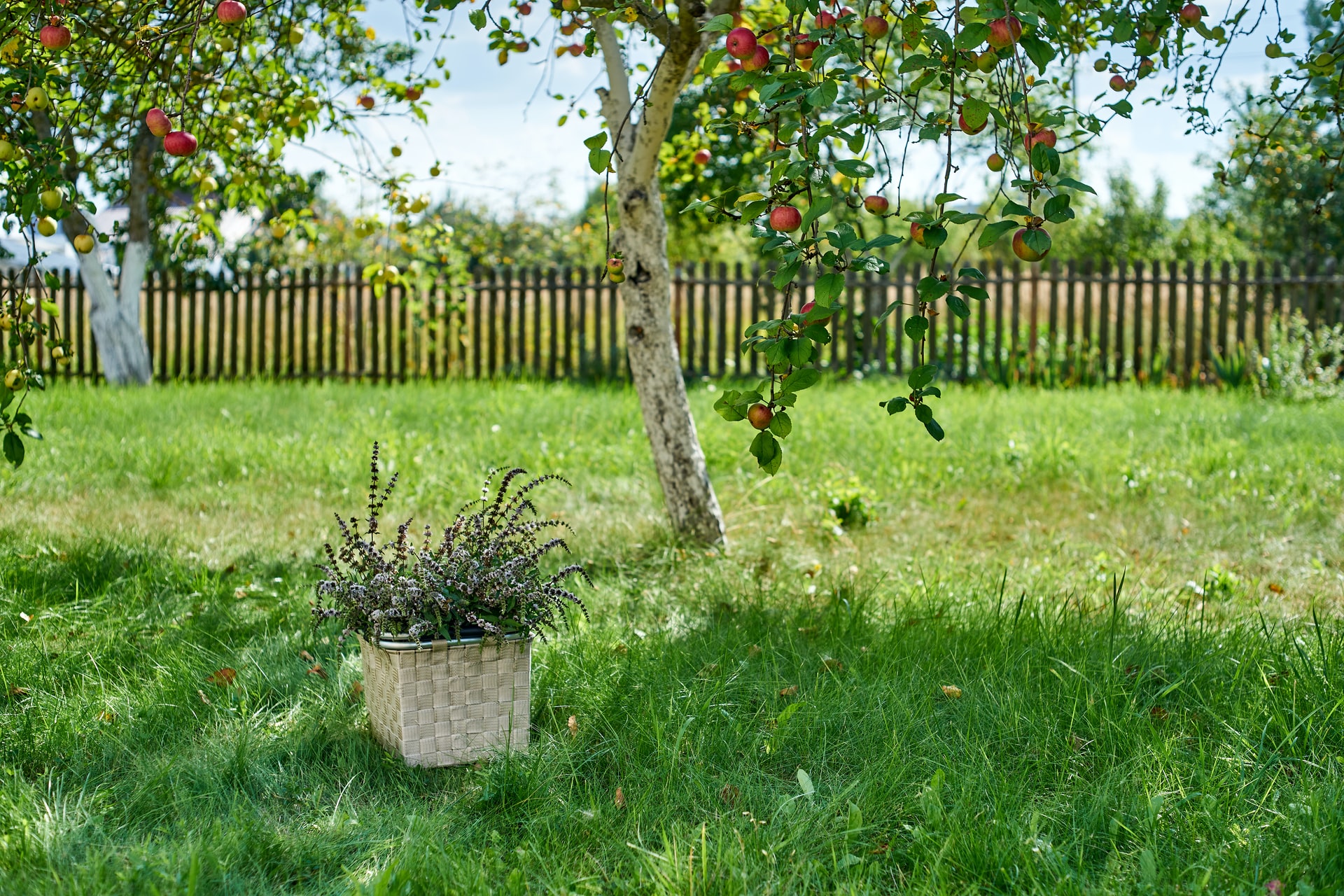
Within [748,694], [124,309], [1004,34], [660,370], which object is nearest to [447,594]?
[748,694]

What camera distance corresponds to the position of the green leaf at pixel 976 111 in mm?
1634

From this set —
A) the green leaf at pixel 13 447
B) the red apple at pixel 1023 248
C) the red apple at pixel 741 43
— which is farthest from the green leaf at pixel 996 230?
the green leaf at pixel 13 447

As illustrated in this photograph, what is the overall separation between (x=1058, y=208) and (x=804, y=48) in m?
0.71

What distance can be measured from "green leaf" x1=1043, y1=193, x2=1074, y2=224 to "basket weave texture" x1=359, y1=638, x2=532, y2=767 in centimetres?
Result: 160

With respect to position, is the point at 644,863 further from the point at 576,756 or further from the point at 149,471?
the point at 149,471

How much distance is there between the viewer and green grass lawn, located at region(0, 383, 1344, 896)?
204 cm

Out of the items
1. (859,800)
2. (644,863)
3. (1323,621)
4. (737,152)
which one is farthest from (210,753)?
(737,152)

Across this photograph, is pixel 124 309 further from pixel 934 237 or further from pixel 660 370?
pixel 934 237

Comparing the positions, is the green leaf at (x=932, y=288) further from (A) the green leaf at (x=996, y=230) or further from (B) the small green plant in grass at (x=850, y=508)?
(B) the small green plant in grass at (x=850, y=508)

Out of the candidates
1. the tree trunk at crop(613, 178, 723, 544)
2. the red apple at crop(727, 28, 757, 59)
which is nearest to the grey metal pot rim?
the red apple at crop(727, 28, 757, 59)

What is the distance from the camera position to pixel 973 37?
1608mm

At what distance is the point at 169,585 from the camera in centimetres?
388

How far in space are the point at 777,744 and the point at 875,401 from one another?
212 inches

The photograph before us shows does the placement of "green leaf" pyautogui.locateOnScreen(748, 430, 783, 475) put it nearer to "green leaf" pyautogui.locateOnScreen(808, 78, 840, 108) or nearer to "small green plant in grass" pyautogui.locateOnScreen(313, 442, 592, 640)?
"green leaf" pyautogui.locateOnScreen(808, 78, 840, 108)
